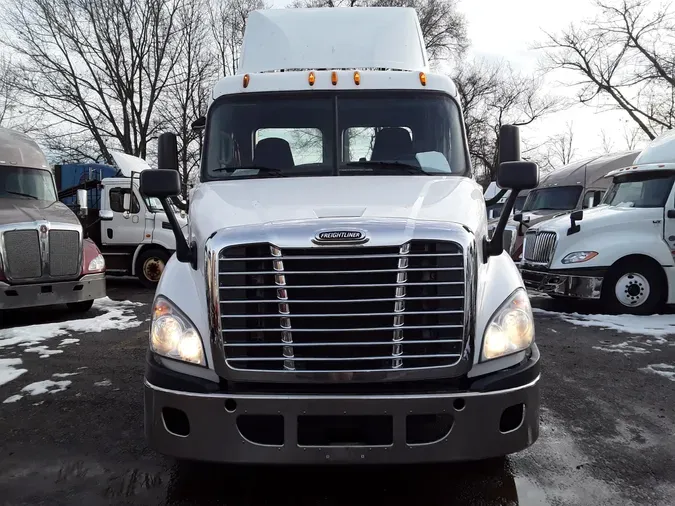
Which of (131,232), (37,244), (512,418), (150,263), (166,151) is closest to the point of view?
(512,418)

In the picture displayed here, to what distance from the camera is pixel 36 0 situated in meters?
25.9

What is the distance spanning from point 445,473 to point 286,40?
421 cm

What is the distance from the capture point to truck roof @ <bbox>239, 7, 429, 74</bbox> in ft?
16.6

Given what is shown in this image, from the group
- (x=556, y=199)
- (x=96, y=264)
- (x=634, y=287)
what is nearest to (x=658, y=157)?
(x=634, y=287)

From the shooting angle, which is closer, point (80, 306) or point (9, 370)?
point (9, 370)

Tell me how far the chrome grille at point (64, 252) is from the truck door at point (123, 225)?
351 cm

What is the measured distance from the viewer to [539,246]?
376 inches

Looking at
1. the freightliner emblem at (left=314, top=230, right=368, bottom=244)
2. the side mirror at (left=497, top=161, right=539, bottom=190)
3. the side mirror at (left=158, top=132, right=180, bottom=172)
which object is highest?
the side mirror at (left=158, top=132, right=180, bottom=172)

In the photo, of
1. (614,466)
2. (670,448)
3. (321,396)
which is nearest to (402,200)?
(321,396)

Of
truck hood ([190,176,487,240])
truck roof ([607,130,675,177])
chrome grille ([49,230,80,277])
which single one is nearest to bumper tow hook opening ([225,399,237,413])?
truck hood ([190,176,487,240])

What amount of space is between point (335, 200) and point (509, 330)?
4.10ft

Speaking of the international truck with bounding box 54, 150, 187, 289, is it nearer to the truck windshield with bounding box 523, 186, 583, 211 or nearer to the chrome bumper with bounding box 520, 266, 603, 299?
the chrome bumper with bounding box 520, 266, 603, 299

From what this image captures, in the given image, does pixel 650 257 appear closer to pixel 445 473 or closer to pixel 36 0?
pixel 445 473

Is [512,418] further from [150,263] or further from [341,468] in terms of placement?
[150,263]
